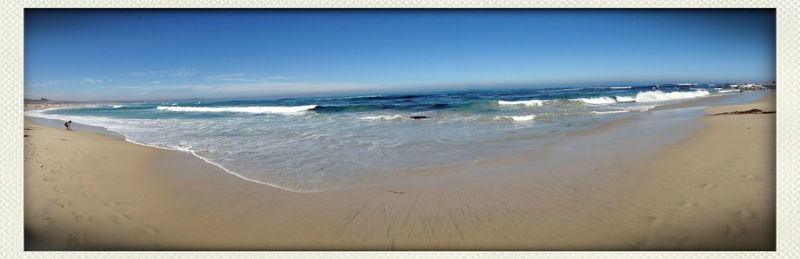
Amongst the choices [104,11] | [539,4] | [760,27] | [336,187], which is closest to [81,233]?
[104,11]

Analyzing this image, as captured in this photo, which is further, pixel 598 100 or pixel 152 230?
pixel 598 100

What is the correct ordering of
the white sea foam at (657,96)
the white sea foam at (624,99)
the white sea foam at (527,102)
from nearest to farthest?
the white sea foam at (527,102), the white sea foam at (657,96), the white sea foam at (624,99)

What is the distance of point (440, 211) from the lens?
7.12 ft

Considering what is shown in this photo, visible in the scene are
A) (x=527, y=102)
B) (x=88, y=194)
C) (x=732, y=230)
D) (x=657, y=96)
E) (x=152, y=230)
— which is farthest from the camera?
(x=657, y=96)

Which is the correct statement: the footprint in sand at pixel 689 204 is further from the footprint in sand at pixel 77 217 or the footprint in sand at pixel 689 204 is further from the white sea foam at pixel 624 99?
the white sea foam at pixel 624 99

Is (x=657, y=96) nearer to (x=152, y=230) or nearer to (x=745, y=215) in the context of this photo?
(x=745, y=215)

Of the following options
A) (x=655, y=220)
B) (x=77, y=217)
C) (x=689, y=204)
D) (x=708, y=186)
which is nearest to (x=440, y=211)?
(x=655, y=220)

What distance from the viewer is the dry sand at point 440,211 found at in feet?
6.23

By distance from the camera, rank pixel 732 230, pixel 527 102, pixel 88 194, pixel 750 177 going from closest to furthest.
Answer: pixel 732 230 < pixel 750 177 < pixel 88 194 < pixel 527 102

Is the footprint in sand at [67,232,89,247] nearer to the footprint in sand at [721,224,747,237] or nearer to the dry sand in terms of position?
the dry sand

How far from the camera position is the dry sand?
190cm

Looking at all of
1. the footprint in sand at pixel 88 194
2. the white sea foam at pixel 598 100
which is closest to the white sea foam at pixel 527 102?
the white sea foam at pixel 598 100

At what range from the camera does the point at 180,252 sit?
6.23ft

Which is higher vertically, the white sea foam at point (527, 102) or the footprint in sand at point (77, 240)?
the white sea foam at point (527, 102)
